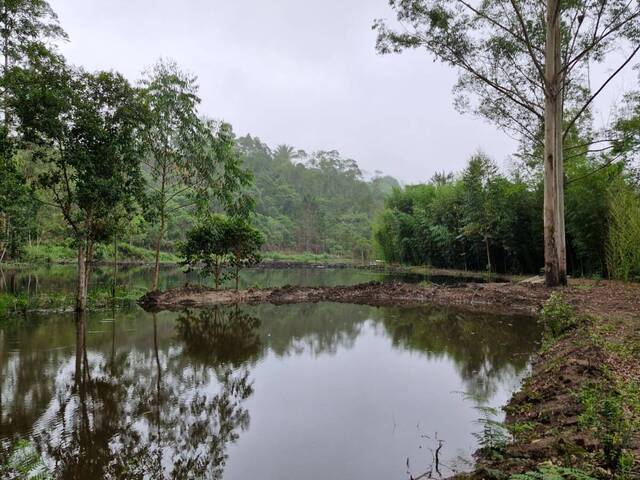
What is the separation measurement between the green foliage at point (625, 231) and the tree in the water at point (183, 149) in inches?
461

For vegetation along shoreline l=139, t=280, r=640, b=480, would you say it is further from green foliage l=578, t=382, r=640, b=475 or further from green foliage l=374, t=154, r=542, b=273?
green foliage l=374, t=154, r=542, b=273

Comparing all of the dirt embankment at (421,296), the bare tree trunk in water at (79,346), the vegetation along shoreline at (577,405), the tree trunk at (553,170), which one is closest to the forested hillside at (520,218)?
the tree trunk at (553,170)

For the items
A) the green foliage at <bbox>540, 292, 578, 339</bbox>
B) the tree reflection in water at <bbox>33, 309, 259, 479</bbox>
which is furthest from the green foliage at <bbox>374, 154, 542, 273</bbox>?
the tree reflection in water at <bbox>33, 309, 259, 479</bbox>

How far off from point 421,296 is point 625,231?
639 cm

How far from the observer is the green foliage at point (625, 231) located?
12.8 metres

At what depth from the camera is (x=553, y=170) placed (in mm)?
12750

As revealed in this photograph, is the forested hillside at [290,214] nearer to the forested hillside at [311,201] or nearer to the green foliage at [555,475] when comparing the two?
the forested hillside at [311,201]

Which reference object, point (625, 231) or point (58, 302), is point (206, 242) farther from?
point (625, 231)

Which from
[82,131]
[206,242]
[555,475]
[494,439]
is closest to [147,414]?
[494,439]

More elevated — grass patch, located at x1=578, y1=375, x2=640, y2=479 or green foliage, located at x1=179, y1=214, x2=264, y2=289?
green foliage, located at x1=179, y1=214, x2=264, y2=289

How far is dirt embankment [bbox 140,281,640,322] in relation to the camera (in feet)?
36.3

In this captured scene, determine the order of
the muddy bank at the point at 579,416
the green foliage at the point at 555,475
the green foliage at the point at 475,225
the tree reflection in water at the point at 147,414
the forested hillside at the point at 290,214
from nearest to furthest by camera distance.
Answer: the green foliage at the point at 555,475 < the muddy bank at the point at 579,416 < the tree reflection in water at the point at 147,414 < the green foliage at the point at 475,225 < the forested hillside at the point at 290,214

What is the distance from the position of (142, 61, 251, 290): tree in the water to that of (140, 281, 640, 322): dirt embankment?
1.57 m

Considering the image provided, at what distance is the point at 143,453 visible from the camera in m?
3.51
